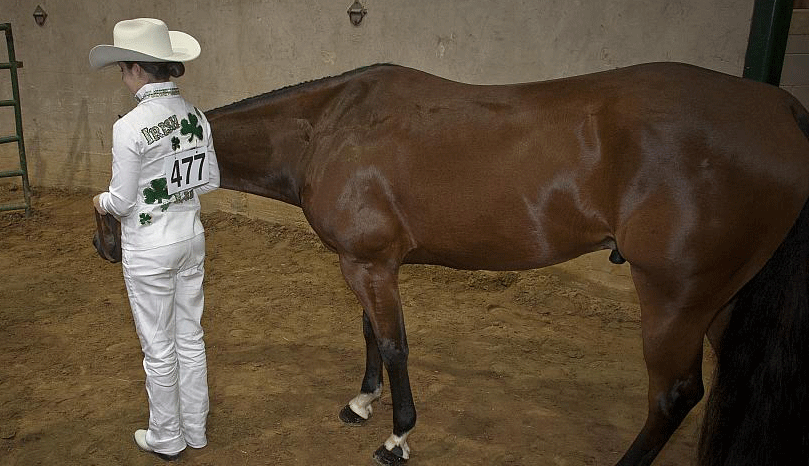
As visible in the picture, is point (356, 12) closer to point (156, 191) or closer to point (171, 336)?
point (156, 191)

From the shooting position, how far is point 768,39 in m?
3.38

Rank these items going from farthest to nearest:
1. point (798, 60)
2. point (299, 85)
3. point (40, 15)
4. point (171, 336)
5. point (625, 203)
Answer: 1. point (40, 15)
2. point (798, 60)
3. point (299, 85)
4. point (171, 336)
5. point (625, 203)

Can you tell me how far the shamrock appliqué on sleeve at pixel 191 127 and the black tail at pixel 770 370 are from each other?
2.08 m

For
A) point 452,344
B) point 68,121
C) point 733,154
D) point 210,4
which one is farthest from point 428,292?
point 68,121

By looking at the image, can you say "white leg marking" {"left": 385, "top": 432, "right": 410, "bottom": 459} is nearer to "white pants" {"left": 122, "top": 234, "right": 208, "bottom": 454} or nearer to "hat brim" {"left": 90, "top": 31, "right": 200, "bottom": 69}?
"white pants" {"left": 122, "top": 234, "right": 208, "bottom": 454}

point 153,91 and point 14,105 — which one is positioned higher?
point 153,91

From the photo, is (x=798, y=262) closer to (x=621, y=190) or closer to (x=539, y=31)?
(x=621, y=190)

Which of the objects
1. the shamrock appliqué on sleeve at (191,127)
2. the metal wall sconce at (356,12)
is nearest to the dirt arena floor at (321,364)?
the shamrock appliqué on sleeve at (191,127)

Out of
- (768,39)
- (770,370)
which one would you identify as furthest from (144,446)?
(768,39)

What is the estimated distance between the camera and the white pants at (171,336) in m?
2.38

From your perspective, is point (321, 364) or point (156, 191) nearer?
point (156, 191)

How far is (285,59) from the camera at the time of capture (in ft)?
17.6

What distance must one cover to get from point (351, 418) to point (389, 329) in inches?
24.6

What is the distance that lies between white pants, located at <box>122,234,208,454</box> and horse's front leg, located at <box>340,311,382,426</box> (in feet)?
2.12
